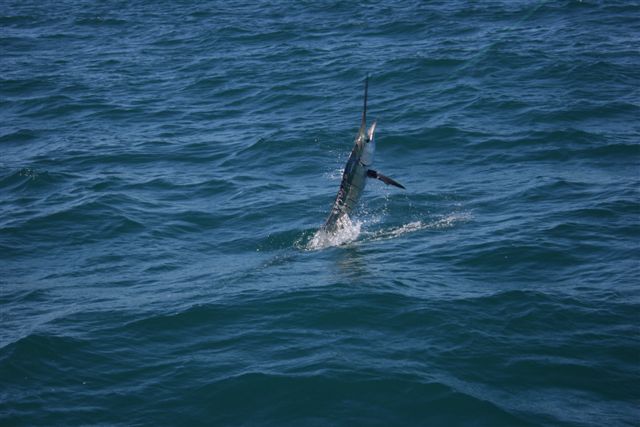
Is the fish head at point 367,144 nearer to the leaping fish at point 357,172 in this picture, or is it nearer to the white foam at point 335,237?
the leaping fish at point 357,172

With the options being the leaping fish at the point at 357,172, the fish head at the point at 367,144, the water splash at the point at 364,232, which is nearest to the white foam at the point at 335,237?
the water splash at the point at 364,232

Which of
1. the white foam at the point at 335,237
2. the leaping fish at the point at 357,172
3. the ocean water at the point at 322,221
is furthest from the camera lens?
the white foam at the point at 335,237

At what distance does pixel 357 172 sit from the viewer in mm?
19031

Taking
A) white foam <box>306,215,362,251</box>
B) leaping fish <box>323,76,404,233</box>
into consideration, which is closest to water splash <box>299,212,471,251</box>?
white foam <box>306,215,362,251</box>

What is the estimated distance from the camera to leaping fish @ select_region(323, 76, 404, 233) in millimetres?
18547

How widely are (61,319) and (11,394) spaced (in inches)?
117

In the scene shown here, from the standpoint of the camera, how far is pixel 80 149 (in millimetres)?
29703

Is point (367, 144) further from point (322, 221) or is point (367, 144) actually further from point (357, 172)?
point (322, 221)

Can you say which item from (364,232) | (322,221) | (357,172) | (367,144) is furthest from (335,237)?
(367,144)

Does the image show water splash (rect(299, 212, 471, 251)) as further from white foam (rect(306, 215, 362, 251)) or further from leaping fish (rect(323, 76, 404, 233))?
leaping fish (rect(323, 76, 404, 233))

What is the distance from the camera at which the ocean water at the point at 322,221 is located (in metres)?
14.7

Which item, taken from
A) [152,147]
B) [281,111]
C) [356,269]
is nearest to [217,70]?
[281,111]

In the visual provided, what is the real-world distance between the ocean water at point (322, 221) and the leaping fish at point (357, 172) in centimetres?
150

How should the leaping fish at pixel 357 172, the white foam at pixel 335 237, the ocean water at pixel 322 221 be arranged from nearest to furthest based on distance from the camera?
the ocean water at pixel 322 221, the leaping fish at pixel 357 172, the white foam at pixel 335 237
